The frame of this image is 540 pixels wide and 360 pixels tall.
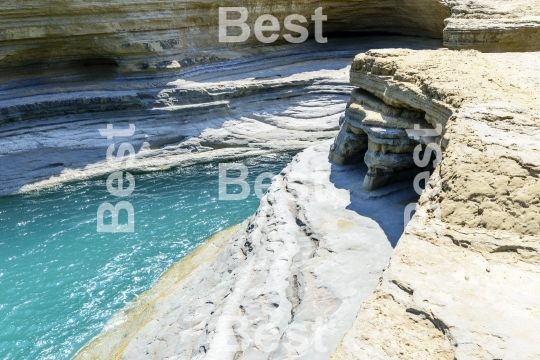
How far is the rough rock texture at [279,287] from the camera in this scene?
4098mm

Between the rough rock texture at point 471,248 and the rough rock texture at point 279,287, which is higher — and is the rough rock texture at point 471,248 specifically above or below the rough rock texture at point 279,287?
above

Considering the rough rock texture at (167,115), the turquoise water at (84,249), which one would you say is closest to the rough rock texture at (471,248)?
the turquoise water at (84,249)

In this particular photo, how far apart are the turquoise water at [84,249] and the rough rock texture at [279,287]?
524 millimetres

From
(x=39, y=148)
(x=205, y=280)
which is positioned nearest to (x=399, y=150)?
(x=205, y=280)

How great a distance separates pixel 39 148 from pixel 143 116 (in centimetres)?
225

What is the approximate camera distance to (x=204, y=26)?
12.3 metres

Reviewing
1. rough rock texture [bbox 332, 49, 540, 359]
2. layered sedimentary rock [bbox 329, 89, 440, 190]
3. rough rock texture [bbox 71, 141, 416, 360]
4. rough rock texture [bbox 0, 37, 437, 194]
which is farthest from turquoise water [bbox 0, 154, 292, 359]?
rough rock texture [bbox 332, 49, 540, 359]

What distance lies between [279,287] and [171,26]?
8.88 meters

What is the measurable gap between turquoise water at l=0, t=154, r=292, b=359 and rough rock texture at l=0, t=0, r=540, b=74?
3.23 meters

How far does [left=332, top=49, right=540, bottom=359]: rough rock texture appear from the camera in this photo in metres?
2.18

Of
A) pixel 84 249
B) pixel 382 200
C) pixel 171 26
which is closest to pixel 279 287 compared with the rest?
pixel 382 200

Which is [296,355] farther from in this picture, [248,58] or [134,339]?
[248,58]

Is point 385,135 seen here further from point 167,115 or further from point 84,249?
point 167,115

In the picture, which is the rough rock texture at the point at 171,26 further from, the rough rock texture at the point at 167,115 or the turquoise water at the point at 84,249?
the turquoise water at the point at 84,249
